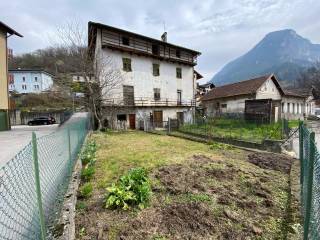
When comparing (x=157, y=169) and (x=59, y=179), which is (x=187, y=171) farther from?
(x=59, y=179)

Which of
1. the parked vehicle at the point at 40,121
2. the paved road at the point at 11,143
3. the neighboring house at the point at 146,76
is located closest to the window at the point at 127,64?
the neighboring house at the point at 146,76

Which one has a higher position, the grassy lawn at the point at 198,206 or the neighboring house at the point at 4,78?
the neighboring house at the point at 4,78

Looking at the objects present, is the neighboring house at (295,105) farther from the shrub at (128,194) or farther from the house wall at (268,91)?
the shrub at (128,194)

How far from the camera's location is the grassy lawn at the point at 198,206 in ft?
12.7

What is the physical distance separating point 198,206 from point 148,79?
81.1 ft

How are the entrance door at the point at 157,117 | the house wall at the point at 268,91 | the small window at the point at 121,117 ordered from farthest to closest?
the house wall at the point at 268,91, the entrance door at the point at 157,117, the small window at the point at 121,117

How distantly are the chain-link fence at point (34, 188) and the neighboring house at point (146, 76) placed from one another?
19450mm

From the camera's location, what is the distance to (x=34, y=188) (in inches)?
127

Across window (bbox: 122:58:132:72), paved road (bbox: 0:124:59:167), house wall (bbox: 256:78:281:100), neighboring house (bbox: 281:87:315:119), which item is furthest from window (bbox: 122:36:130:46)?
neighboring house (bbox: 281:87:315:119)

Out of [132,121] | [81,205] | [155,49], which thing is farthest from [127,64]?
[81,205]

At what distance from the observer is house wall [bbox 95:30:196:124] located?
24859 mm

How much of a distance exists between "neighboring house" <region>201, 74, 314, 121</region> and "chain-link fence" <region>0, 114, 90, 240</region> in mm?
A: 22719

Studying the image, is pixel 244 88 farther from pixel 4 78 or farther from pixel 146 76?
pixel 4 78

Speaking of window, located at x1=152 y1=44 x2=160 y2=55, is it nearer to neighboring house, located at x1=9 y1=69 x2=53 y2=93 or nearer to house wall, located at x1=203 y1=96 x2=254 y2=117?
house wall, located at x1=203 y1=96 x2=254 y2=117
